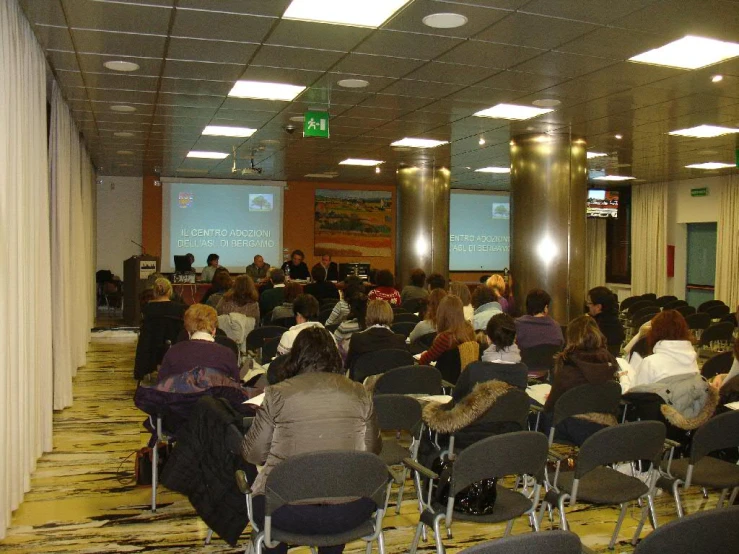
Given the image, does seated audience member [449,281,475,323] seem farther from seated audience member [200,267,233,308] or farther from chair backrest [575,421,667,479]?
chair backrest [575,421,667,479]

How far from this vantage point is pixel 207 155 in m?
13.7

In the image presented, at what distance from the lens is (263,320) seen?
9.97 metres

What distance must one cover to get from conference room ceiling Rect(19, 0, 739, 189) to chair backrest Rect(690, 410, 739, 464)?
8.86 feet

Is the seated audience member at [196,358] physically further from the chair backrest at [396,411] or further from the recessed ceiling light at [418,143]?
the recessed ceiling light at [418,143]

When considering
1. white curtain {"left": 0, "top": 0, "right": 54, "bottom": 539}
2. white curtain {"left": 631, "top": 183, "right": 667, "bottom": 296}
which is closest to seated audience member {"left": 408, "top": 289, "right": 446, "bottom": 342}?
white curtain {"left": 0, "top": 0, "right": 54, "bottom": 539}

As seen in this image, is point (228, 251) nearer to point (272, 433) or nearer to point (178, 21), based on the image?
point (178, 21)

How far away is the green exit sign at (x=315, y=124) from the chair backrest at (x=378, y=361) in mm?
3544

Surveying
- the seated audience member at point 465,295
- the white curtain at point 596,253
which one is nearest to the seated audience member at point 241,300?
the seated audience member at point 465,295

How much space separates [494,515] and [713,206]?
1566cm

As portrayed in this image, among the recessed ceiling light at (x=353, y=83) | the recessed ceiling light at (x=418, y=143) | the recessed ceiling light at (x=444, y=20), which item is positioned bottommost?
the recessed ceiling light at (x=444, y=20)

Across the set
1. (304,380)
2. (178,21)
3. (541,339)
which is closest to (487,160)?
(541,339)

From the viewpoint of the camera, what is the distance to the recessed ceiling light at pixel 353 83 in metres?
7.35

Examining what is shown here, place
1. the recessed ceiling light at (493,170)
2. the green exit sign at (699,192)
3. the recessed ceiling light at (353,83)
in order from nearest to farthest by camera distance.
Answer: the recessed ceiling light at (353,83) < the recessed ceiling light at (493,170) < the green exit sign at (699,192)

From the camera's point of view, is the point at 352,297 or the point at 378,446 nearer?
the point at 378,446
